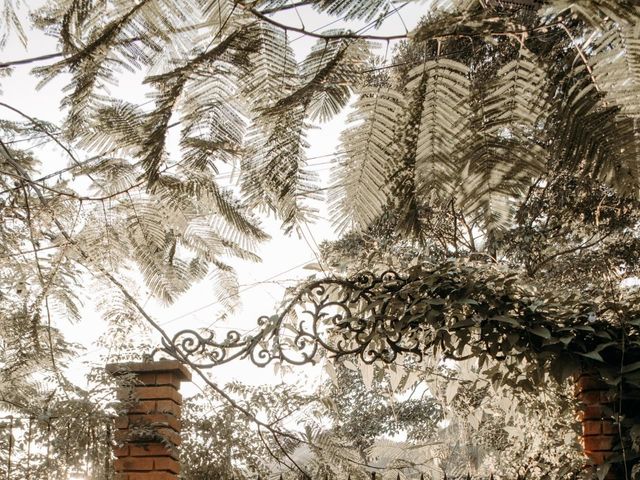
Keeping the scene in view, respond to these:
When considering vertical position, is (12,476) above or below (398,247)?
below

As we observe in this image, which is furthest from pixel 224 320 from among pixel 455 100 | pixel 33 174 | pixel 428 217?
pixel 455 100

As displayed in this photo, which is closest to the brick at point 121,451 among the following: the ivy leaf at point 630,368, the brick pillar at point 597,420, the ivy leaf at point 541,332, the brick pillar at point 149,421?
the brick pillar at point 149,421

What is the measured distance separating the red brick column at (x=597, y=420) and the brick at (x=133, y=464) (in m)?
2.11

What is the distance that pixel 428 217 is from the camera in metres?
0.95

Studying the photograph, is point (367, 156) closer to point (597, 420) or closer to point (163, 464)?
point (597, 420)

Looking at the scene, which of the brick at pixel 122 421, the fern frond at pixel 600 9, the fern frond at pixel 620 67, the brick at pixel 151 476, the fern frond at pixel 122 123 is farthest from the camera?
the brick at pixel 122 421

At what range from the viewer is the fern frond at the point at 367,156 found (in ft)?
2.35

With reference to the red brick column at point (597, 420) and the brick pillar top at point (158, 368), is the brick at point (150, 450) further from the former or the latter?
the red brick column at point (597, 420)

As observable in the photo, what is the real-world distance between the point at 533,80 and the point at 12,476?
13.2 ft

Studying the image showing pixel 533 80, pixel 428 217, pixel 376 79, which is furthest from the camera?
pixel 428 217

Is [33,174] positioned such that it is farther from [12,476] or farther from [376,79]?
[376,79]

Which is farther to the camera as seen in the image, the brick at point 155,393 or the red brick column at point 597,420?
the brick at point 155,393

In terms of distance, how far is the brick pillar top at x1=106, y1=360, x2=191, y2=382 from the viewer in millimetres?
3502

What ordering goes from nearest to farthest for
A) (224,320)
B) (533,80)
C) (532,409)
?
(533,80) → (224,320) → (532,409)
